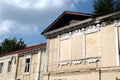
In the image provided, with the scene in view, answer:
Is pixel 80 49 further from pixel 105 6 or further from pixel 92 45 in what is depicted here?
A: pixel 105 6

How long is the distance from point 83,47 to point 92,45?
0.86m

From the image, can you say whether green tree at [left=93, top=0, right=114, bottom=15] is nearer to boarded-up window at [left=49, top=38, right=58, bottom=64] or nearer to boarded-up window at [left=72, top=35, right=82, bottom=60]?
boarded-up window at [left=49, top=38, right=58, bottom=64]

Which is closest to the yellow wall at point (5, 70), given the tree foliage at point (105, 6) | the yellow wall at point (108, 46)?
the yellow wall at point (108, 46)

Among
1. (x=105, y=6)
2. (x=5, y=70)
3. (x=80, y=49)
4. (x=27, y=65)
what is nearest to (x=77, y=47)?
(x=80, y=49)

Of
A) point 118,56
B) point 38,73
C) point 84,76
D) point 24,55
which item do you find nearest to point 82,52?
point 84,76

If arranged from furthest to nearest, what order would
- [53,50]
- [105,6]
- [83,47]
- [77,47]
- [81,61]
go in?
[105,6] → [53,50] → [77,47] → [83,47] → [81,61]

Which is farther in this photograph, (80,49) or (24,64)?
(24,64)

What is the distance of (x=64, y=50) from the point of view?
1961cm

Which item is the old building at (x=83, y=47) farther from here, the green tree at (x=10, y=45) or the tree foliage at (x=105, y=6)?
the green tree at (x=10, y=45)

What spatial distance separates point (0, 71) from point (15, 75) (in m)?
3.78

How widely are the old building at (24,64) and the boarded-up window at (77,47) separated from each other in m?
5.56

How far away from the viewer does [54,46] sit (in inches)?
820

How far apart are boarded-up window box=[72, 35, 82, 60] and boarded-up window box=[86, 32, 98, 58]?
0.72 meters

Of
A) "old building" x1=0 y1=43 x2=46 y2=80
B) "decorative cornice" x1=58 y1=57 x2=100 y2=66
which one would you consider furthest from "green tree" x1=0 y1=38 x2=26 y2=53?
"decorative cornice" x1=58 y1=57 x2=100 y2=66
